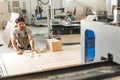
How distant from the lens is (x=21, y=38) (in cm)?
414

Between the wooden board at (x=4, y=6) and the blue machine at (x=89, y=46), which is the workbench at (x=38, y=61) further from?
the wooden board at (x=4, y=6)

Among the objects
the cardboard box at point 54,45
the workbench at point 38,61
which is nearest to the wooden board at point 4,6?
the cardboard box at point 54,45

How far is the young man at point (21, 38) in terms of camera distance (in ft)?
13.0

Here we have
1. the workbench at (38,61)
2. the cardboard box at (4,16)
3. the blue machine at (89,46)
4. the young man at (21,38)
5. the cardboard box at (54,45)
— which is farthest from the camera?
the cardboard box at (4,16)

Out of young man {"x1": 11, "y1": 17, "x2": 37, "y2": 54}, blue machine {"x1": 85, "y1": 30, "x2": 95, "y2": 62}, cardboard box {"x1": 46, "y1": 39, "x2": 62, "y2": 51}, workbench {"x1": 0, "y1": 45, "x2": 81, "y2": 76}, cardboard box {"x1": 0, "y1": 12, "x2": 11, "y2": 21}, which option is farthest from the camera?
cardboard box {"x1": 0, "y1": 12, "x2": 11, "y2": 21}

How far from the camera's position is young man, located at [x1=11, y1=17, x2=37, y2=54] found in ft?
13.0

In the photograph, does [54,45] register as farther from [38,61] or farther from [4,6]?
[4,6]

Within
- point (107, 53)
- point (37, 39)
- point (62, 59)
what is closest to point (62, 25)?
point (37, 39)

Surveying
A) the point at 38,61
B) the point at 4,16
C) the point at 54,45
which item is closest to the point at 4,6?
the point at 4,16

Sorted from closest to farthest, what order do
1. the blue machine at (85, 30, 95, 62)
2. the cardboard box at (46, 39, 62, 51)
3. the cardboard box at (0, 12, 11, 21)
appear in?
the blue machine at (85, 30, 95, 62), the cardboard box at (46, 39, 62, 51), the cardboard box at (0, 12, 11, 21)

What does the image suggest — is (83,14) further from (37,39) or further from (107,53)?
(107,53)

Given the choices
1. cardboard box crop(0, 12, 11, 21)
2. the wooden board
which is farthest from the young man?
the wooden board

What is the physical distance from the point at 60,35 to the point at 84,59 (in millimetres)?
2602

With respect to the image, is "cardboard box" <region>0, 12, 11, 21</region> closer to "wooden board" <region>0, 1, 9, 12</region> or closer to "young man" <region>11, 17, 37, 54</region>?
"wooden board" <region>0, 1, 9, 12</region>
